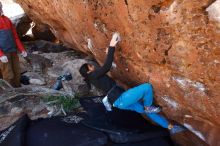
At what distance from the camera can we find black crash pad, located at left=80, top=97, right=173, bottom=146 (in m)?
5.38

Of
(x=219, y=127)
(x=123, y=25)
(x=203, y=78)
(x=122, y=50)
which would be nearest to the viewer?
(x=203, y=78)

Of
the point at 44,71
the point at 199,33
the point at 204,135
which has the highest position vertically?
the point at 199,33

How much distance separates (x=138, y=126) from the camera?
5684 millimetres

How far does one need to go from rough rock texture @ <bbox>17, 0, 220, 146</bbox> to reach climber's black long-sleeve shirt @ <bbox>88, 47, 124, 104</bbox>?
232 millimetres

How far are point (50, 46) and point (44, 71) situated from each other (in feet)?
5.21

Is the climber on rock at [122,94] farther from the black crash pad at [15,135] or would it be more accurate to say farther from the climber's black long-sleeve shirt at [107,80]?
the black crash pad at [15,135]

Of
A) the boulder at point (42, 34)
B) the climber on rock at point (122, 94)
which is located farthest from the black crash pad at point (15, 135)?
the boulder at point (42, 34)

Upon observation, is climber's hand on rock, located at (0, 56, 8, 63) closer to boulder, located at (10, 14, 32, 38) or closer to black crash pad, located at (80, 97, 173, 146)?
black crash pad, located at (80, 97, 173, 146)

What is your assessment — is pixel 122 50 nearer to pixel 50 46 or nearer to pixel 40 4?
pixel 40 4

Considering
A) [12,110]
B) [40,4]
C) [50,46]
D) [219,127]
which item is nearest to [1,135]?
[12,110]

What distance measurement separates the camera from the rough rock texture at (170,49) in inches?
153

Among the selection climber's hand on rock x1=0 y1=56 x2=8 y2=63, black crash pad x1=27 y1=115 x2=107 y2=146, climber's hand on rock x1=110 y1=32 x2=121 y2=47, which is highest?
climber's hand on rock x1=110 y1=32 x2=121 y2=47

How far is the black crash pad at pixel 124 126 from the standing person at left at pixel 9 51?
6.79 feet

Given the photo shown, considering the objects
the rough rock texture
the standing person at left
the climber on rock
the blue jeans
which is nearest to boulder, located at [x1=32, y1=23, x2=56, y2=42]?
the standing person at left
